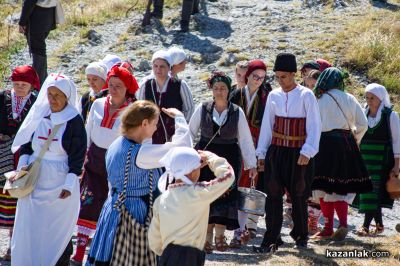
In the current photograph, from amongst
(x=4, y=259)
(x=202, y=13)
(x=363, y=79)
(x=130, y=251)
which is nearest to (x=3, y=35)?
(x=202, y=13)

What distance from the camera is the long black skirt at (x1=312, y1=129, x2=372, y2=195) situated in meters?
8.48

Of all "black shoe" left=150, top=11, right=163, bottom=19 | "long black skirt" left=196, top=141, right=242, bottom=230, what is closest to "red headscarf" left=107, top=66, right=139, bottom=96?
"long black skirt" left=196, top=141, right=242, bottom=230

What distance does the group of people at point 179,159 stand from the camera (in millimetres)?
5457

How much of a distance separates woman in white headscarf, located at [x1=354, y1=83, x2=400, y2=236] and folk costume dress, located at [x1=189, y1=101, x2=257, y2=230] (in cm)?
193

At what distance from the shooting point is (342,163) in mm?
8492

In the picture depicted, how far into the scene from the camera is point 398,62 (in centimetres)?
1468

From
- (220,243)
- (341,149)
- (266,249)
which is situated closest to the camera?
(266,249)

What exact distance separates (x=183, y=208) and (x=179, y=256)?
0.96 feet

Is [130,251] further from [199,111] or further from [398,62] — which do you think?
[398,62]

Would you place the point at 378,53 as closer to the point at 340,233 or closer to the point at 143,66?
the point at 143,66

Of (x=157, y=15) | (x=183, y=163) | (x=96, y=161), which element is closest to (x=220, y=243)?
(x=96, y=161)

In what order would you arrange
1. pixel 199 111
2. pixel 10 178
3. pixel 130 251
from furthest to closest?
pixel 199 111
pixel 10 178
pixel 130 251

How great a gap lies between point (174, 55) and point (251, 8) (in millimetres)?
10631

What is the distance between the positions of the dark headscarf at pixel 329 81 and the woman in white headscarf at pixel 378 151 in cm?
84
